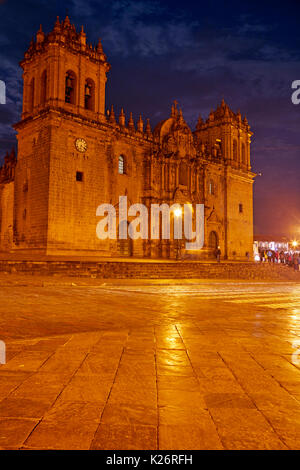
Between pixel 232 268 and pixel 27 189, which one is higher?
pixel 27 189

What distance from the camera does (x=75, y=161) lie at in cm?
2488

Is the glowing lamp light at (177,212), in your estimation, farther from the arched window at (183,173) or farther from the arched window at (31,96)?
the arched window at (31,96)

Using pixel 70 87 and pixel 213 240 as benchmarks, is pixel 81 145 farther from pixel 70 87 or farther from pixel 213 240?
pixel 213 240

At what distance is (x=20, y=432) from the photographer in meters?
2.11

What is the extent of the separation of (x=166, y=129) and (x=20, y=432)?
34868 millimetres

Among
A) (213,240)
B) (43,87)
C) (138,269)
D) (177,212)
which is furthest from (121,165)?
(213,240)

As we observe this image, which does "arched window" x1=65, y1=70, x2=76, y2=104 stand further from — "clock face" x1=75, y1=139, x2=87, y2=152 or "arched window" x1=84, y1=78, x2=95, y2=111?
"clock face" x1=75, y1=139, x2=87, y2=152

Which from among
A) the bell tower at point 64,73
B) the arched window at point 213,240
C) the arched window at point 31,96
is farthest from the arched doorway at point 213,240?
the arched window at point 31,96

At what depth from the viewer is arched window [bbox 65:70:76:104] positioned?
25.5 meters

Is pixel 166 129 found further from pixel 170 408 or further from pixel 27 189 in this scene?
pixel 170 408

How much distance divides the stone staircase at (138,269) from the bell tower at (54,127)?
6.28 meters

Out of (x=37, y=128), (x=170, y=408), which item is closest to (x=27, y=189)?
(x=37, y=128)

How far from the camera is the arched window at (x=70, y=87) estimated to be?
1004 inches

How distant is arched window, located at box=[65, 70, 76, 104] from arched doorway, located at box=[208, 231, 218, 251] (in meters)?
19.3
